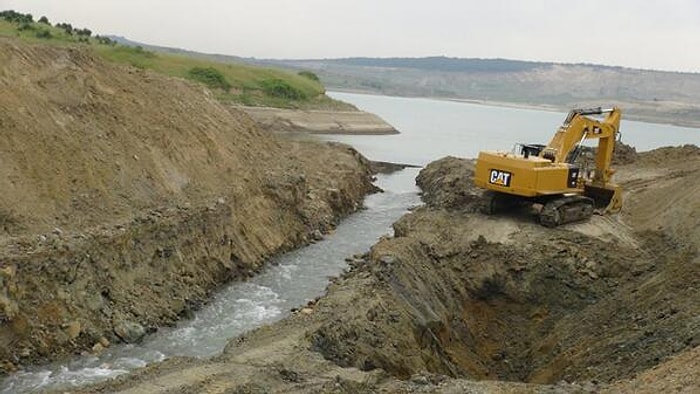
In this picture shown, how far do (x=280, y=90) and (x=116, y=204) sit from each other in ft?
184

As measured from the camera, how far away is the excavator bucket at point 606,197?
23.2 metres

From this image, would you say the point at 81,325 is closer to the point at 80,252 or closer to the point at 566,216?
the point at 80,252

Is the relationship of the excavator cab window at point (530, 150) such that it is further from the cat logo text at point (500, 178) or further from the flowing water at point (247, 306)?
the flowing water at point (247, 306)

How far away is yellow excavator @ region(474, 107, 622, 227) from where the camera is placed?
20.5 metres

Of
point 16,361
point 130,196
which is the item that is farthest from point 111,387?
point 130,196

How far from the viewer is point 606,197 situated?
76.9 feet

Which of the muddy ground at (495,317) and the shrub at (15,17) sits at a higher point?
the shrub at (15,17)

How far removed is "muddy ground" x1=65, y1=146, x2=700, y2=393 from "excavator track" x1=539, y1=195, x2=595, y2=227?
0.32 meters

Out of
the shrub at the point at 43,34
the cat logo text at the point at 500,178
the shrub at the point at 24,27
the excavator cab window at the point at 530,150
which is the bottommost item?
the cat logo text at the point at 500,178

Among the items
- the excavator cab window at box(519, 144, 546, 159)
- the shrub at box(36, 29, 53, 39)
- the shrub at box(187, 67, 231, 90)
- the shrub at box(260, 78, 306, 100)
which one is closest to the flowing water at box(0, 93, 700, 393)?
the excavator cab window at box(519, 144, 546, 159)

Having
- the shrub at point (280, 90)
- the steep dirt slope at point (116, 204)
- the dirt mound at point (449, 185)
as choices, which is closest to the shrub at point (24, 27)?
the shrub at point (280, 90)

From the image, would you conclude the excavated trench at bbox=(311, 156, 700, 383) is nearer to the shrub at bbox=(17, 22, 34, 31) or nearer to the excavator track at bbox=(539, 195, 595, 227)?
the excavator track at bbox=(539, 195, 595, 227)

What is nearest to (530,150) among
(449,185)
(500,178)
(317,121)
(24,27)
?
(500,178)

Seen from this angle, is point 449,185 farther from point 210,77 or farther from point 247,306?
point 210,77
